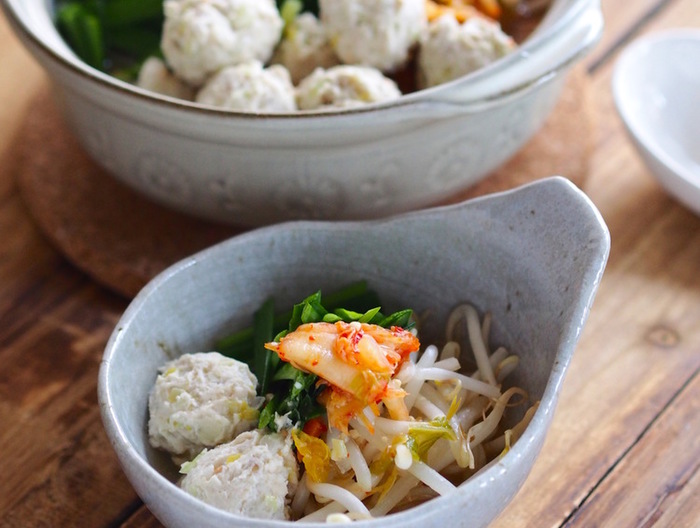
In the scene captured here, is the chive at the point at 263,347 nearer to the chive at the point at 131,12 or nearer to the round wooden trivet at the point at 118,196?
the round wooden trivet at the point at 118,196

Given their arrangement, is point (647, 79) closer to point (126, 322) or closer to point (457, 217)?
point (457, 217)

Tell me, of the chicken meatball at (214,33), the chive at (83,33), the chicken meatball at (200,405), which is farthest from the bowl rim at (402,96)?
the chicken meatball at (200,405)

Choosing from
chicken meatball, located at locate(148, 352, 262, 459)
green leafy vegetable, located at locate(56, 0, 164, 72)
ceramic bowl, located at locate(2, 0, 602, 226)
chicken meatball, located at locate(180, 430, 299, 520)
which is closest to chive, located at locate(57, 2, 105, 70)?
green leafy vegetable, located at locate(56, 0, 164, 72)

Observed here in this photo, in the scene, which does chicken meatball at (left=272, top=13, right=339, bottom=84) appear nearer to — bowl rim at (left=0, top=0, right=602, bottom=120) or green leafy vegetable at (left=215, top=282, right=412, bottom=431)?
bowl rim at (left=0, top=0, right=602, bottom=120)

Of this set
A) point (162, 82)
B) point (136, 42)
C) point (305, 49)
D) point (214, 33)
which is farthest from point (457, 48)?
point (136, 42)

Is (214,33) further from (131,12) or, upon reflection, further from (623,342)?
(623,342)

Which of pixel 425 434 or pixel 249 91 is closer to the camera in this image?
pixel 425 434
